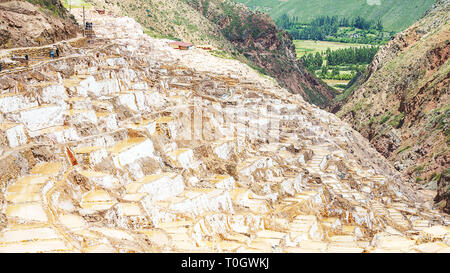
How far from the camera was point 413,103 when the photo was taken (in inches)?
3051

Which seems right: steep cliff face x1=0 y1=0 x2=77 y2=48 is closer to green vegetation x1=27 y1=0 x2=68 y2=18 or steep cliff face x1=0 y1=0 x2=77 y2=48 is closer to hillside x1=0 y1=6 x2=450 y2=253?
green vegetation x1=27 y1=0 x2=68 y2=18

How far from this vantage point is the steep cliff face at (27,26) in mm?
42469

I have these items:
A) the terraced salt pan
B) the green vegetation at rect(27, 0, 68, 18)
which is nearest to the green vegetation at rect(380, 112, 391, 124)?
the green vegetation at rect(27, 0, 68, 18)

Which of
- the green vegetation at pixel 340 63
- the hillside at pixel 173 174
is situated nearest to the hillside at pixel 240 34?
the green vegetation at pixel 340 63

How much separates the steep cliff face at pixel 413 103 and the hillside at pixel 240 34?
92.7 ft

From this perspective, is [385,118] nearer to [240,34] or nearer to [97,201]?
[97,201]

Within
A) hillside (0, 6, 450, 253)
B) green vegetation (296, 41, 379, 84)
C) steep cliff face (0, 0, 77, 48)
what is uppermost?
steep cliff face (0, 0, 77, 48)

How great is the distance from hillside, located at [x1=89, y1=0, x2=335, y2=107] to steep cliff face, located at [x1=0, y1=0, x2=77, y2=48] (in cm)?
5716

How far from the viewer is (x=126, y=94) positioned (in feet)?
136

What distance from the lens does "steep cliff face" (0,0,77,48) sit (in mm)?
42469

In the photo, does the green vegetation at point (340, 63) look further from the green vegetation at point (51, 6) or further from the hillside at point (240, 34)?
the green vegetation at point (51, 6)

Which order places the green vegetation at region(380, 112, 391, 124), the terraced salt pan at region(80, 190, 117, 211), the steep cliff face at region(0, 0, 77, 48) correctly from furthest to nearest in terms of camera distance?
the green vegetation at region(380, 112, 391, 124) < the steep cliff face at region(0, 0, 77, 48) < the terraced salt pan at region(80, 190, 117, 211)

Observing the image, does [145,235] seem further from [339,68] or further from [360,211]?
[339,68]

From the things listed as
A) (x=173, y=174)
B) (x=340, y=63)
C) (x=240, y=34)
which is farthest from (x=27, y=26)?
(x=340, y=63)
